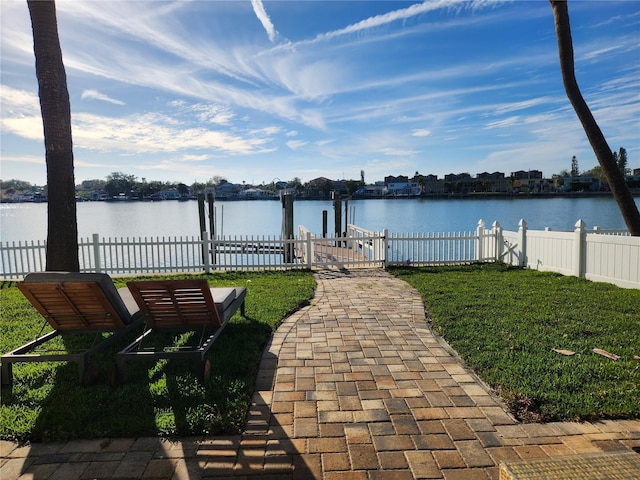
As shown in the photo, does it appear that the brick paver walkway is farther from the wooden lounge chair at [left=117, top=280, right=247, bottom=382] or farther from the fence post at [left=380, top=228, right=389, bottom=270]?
the fence post at [left=380, top=228, right=389, bottom=270]

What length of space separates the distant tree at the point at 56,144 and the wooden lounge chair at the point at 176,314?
2.94m

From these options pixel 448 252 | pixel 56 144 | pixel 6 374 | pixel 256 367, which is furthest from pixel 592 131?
pixel 6 374

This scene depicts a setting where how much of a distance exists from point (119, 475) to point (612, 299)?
7.23 meters

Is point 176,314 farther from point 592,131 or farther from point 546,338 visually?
point 592,131

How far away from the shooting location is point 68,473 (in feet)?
7.57

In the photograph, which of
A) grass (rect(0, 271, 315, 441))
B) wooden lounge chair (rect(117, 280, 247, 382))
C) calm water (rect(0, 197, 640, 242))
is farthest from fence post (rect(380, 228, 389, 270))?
calm water (rect(0, 197, 640, 242))

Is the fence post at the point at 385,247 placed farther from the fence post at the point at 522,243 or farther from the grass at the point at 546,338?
the fence post at the point at 522,243

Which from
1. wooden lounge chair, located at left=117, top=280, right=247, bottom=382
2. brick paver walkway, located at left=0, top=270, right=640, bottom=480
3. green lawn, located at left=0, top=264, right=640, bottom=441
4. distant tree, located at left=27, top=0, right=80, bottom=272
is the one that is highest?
distant tree, located at left=27, top=0, right=80, bottom=272

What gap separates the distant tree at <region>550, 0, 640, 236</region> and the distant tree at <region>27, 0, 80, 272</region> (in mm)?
8841

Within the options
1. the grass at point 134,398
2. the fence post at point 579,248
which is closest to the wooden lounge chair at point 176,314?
the grass at point 134,398

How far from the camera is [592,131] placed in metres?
7.73

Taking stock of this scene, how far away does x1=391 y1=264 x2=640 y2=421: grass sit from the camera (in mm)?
3066

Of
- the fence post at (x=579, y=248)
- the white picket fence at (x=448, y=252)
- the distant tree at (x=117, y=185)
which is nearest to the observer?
the white picket fence at (x=448, y=252)

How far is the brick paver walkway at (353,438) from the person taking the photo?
232cm
